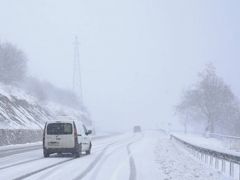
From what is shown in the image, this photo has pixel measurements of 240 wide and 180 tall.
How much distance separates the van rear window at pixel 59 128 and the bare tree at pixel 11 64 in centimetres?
5476

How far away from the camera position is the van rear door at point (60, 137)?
31.0 meters

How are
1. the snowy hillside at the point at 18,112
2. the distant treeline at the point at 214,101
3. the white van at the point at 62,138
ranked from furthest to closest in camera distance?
the distant treeline at the point at 214,101
the snowy hillside at the point at 18,112
the white van at the point at 62,138

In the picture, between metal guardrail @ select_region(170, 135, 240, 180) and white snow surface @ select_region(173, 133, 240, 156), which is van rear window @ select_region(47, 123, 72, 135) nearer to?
metal guardrail @ select_region(170, 135, 240, 180)

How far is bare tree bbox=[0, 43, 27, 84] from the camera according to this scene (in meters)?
87.0

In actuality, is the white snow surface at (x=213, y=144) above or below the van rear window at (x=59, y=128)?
below

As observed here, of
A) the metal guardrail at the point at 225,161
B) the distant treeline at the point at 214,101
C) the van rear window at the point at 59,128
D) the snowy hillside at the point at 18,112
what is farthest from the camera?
the distant treeline at the point at 214,101

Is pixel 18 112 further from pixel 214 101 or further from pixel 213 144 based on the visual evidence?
pixel 214 101

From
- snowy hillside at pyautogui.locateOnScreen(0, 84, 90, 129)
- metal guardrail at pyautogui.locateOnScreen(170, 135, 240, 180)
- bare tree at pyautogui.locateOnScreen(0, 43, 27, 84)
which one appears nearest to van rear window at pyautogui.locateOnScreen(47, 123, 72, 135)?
metal guardrail at pyautogui.locateOnScreen(170, 135, 240, 180)

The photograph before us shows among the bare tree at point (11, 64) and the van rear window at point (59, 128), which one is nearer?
the van rear window at point (59, 128)

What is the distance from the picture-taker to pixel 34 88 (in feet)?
332

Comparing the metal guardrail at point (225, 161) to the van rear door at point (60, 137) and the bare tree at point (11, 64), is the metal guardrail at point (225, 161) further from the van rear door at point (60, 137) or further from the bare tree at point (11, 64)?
the bare tree at point (11, 64)

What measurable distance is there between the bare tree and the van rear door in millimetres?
54940

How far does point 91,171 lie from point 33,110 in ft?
184

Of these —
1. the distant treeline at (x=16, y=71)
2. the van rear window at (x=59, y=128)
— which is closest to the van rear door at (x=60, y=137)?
the van rear window at (x=59, y=128)
